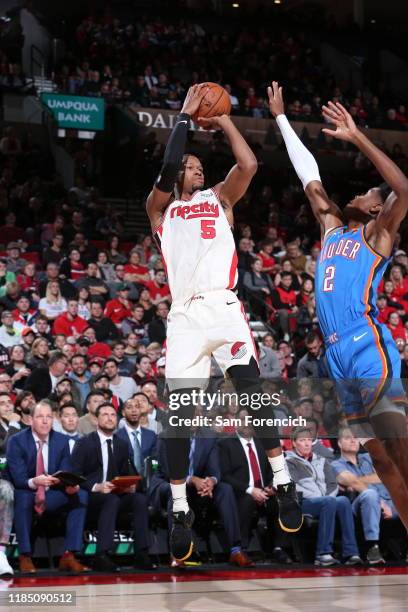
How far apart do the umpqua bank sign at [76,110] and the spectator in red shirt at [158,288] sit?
251 inches

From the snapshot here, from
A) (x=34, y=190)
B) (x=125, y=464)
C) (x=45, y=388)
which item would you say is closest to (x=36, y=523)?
(x=125, y=464)

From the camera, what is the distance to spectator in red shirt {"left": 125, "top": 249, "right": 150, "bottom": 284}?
13.8 m

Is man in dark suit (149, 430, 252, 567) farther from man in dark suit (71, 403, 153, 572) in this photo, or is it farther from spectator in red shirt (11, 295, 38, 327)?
spectator in red shirt (11, 295, 38, 327)

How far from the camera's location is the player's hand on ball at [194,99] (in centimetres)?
573

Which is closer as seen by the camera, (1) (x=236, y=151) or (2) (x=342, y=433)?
(1) (x=236, y=151)

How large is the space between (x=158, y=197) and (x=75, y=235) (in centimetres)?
914

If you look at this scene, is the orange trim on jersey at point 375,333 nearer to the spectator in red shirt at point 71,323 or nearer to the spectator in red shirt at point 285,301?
the spectator in red shirt at point 71,323

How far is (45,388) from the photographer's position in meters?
9.95

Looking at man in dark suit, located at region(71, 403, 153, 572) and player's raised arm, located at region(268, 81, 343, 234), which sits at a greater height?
player's raised arm, located at region(268, 81, 343, 234)

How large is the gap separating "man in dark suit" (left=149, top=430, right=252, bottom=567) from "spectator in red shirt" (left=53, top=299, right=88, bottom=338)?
3473 mm

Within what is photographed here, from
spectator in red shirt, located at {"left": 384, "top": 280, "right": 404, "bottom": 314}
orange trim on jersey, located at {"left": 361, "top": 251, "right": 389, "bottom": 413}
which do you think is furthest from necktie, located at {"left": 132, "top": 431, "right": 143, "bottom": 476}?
spectator in red shirt, located at {"left": 384, "top": 280, "right": 404, "bottom": 314}

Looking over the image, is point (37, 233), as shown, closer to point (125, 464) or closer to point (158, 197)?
point (125, 464)

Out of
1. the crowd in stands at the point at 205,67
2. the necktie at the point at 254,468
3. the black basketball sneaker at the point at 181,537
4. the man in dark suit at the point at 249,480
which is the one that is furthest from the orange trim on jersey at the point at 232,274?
the crowd in stands at the point at 205,67

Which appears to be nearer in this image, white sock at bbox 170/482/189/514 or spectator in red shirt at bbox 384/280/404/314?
white sock at bbox 170/482/189/514
